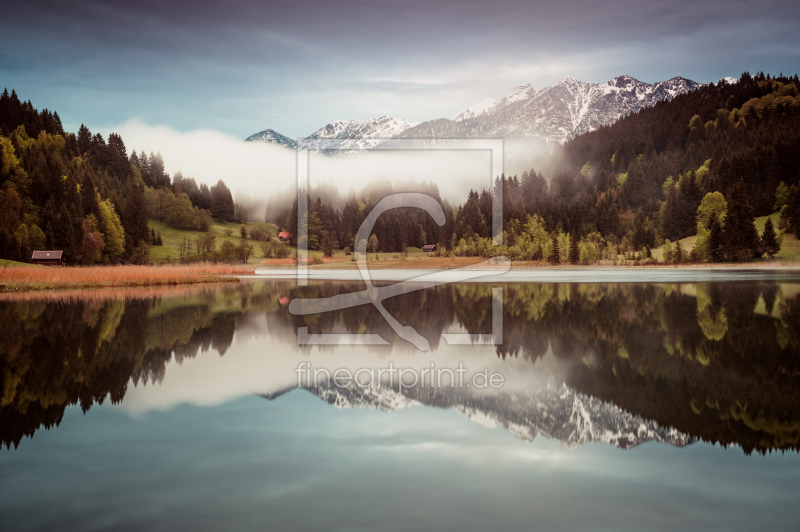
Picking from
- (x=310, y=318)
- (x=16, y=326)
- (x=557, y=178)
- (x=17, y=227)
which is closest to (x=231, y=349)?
(x=310, y=318)

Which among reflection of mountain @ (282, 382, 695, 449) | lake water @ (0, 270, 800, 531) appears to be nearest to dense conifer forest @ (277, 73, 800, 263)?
lake water @ (0, 270, 800, 531)

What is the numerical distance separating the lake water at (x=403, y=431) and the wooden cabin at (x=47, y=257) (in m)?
84.5

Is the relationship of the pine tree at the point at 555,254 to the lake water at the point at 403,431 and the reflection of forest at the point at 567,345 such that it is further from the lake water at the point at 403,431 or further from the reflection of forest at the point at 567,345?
the lake water at the point at 403,431

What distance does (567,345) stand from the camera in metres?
17.0

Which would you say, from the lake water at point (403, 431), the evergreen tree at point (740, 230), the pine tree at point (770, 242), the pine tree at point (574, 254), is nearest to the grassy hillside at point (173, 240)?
the pine tree at point (574, 254)

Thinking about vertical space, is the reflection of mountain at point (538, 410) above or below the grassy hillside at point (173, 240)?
below

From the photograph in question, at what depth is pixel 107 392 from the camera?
11578 mm

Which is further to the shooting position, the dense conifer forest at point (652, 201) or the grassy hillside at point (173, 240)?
the grassy hillside at point (173, 240)

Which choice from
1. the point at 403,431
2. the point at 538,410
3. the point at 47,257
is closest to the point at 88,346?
the point at 403,431

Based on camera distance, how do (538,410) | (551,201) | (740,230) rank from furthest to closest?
1. (551,201)
2. (740,230)
3. (538,410)

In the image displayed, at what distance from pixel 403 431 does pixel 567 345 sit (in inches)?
368

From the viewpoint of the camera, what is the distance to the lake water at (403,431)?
6.34 metres

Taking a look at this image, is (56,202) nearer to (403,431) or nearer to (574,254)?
(574,254)

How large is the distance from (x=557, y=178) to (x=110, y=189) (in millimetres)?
129805
